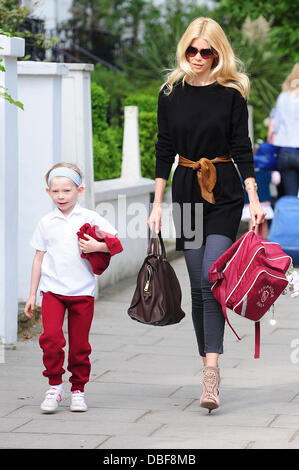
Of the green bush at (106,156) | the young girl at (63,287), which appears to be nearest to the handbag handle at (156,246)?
the young girl at (63,287)

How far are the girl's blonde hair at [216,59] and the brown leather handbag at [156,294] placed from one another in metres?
0.84

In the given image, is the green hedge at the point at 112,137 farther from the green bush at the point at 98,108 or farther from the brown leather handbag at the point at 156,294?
the brown leather handbag at the point at 156,294

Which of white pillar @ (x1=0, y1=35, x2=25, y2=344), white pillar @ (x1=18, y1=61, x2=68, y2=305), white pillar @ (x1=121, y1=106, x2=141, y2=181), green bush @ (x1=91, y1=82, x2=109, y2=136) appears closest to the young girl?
white pillar @ (x1=0, y1=35, x2=25, y2=344)

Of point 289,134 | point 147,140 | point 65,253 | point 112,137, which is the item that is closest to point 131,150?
point 112,137

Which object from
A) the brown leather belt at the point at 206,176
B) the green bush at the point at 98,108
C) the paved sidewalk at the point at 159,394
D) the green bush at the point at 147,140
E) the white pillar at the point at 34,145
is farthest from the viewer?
the green bush at the point at 147,140

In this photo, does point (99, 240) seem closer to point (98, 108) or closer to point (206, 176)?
point (206, 176)

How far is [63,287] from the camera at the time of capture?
546 centimetres

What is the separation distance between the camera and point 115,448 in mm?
4746

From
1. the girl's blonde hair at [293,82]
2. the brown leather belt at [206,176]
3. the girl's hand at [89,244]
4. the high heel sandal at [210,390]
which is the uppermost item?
the girl's blonde hair at [293,82]

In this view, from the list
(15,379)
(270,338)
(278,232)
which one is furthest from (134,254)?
(15,379)

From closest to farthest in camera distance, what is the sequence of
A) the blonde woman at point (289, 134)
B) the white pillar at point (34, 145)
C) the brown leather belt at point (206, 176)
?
the brown leather belt at point (206, 176) → the white pillar at point (34, 145) → the blonde woman at point (289, 134)

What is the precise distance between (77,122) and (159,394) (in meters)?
3.28

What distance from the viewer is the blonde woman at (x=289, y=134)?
36.4 feet

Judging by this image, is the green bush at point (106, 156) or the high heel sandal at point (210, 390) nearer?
the high heel sandal at point (210, 390)
